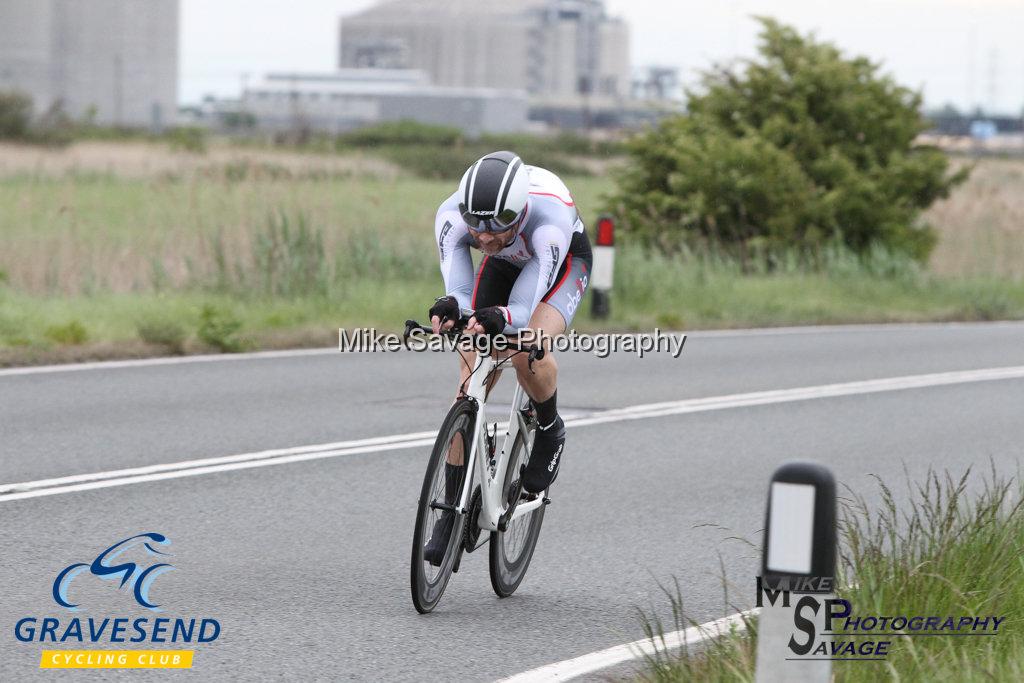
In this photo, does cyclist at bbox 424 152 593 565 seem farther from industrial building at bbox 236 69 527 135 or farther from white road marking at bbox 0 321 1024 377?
industrial building at bbox 236 69 527 135

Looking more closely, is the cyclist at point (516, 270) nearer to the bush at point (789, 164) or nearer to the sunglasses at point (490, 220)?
the sunglasses at point (490, 220)

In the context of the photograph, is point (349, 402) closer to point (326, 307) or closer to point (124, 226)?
point (326, 307)

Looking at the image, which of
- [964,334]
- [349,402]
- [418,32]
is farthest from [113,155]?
[418,32]

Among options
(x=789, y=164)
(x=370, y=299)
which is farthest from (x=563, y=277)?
(x=789, y=164)

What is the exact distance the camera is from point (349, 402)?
37.1 feet

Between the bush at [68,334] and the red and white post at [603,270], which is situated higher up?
the red and white post at [603,270]

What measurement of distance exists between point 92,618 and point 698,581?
263 centimetres

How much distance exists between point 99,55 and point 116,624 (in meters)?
108

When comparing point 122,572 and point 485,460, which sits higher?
point 485,460

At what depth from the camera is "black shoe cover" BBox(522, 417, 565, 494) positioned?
6484mm

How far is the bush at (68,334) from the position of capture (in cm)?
1316

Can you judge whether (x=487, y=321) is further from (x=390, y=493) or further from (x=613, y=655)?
(x=390, y=493)

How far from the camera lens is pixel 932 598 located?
5.18m

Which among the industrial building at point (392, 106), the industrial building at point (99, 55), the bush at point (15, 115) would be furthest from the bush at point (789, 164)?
the industrial building at point (392, 106)
